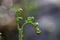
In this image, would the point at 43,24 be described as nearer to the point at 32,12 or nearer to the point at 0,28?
the point at 32,12

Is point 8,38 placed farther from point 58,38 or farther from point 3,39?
point 58,38

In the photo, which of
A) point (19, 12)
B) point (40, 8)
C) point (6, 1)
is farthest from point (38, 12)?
point (6, 1)

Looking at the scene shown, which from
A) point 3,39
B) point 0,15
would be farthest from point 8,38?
point 0,15

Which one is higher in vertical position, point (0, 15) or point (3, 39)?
point (0, 15)

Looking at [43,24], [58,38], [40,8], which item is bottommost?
[58,38]

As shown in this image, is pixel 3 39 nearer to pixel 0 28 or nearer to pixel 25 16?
pixel 0 28

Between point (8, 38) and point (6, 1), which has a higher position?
point (6, 1)
